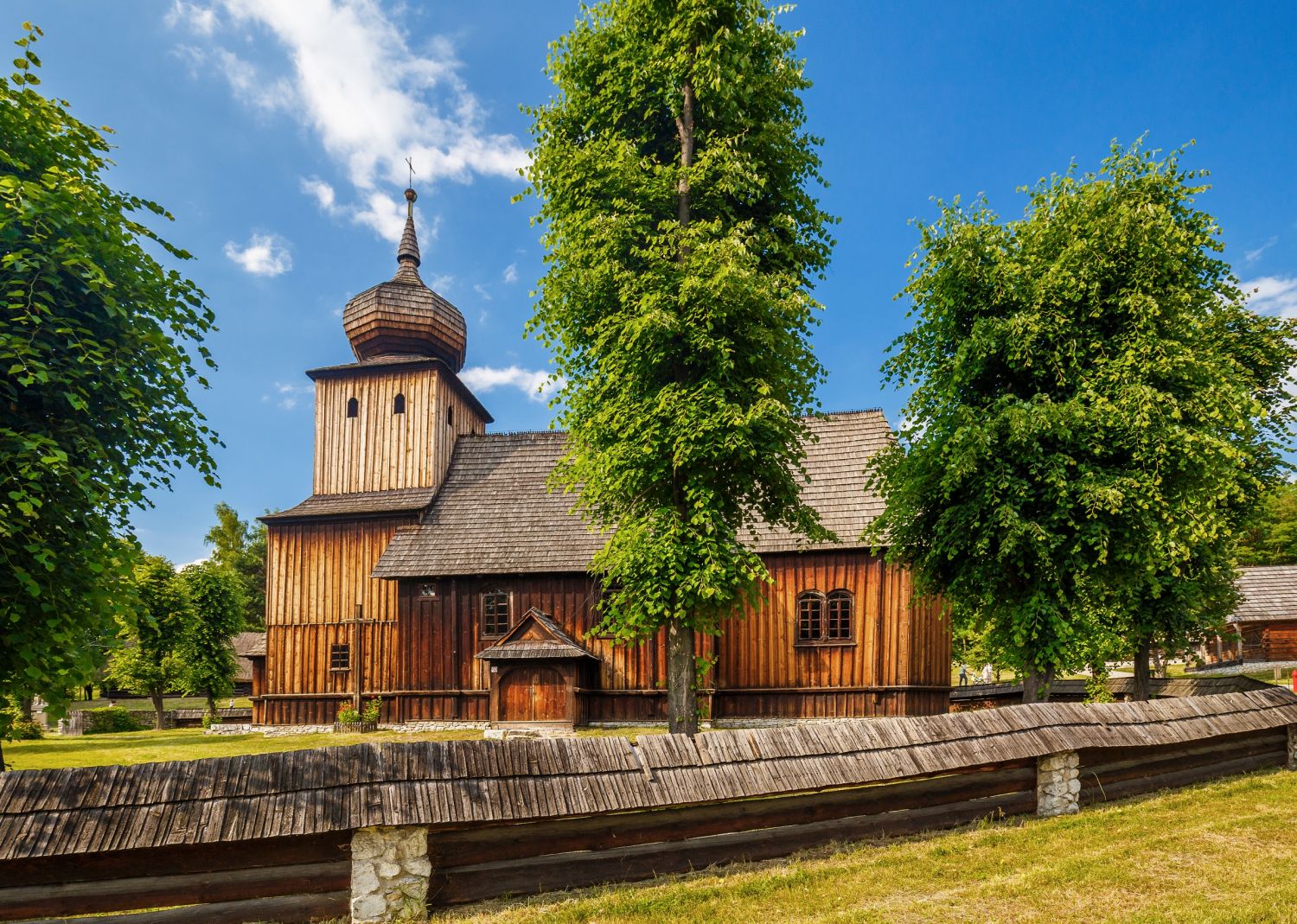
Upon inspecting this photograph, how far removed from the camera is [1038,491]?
1213 centimetres

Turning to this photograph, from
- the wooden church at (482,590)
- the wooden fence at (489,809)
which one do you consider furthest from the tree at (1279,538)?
the wooden fence at (489,809)

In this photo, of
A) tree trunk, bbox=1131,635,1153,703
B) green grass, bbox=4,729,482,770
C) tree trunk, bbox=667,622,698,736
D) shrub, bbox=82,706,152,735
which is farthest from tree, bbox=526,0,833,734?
shrub, bbox=82,706,152,735

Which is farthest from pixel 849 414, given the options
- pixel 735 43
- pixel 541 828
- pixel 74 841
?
pixel 74 841

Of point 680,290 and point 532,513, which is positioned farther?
point 532,513

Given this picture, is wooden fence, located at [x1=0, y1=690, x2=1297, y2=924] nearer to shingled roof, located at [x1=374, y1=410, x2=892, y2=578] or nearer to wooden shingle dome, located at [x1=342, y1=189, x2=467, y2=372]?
shingled roof, located at [x1=374, y1=410, x2=892, y2=578]

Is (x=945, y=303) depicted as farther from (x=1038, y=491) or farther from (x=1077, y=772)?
(x=1077, y=772)

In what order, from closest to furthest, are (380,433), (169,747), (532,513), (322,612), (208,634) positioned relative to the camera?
1. (169,747)
2. (532,513)
3. (322,612)
4. (380,433)
5. (208,634)

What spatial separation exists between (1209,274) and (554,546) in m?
16.8

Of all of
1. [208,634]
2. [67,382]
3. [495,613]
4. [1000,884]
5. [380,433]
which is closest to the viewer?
[67,382]

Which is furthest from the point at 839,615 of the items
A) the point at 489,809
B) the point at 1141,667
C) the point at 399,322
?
the point at 399,322

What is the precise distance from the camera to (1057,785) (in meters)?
9.64

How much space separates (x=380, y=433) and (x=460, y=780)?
2004 centimetres

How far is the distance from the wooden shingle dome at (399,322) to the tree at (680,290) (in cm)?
1486

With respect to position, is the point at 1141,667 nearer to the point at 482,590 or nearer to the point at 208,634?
the point at 482,590
